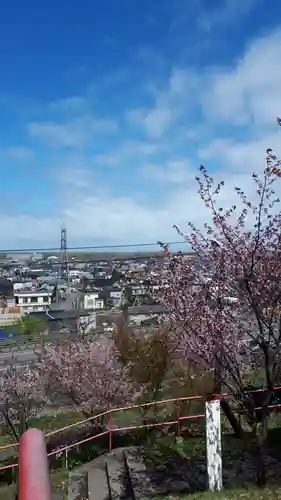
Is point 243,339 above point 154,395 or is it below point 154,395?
above

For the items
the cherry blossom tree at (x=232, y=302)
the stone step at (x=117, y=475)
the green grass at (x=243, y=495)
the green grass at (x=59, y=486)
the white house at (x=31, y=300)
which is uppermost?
the cherry blossom tree at (x=232, y=302)

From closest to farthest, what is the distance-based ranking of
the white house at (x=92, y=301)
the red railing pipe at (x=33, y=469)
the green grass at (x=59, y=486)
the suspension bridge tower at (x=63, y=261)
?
the red railing pipe at (x=33, y=469), the green grass at (x=59, y=486), the suspension bridge tower at (x=63, y=261), the white house at (x=92, y=301)

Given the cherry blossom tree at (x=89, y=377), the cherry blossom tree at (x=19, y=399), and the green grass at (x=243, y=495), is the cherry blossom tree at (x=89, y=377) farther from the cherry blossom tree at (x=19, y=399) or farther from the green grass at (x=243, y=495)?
the green grass at (x=243, y=495)

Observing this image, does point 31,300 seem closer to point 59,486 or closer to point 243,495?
point 59,486

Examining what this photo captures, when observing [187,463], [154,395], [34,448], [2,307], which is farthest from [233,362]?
[2,307]

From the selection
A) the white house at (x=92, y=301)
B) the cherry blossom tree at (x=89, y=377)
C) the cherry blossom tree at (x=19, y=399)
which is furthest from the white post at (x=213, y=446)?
the white house at (x=92, y=301)

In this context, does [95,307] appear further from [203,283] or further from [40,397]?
[203,283]
